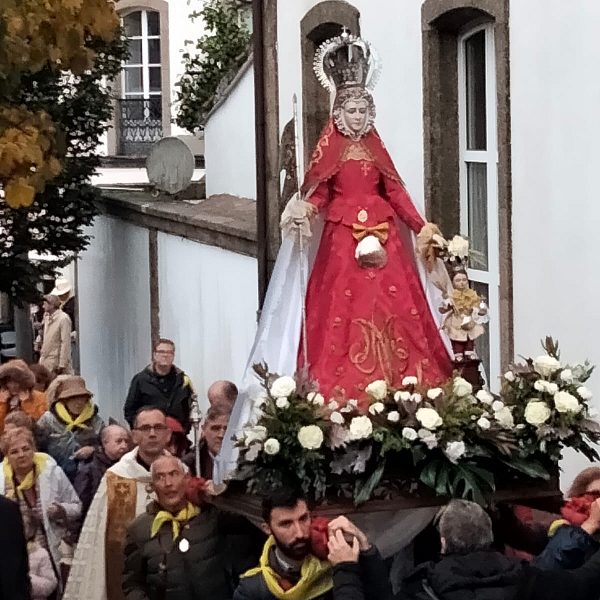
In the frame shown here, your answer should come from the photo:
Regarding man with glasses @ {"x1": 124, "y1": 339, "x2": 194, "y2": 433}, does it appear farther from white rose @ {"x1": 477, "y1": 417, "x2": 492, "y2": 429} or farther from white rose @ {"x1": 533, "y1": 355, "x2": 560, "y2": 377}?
white rose @ {"x1": 477, "y1": 417, "x2": 492, "y2": 429}

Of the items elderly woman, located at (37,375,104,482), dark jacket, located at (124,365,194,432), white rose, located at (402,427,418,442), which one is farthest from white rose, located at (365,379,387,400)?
dark jacket, located at (124,365,194,432)

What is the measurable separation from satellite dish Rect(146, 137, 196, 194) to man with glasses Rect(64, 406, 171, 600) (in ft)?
35.5

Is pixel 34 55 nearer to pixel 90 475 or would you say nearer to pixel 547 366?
pixel 90 475

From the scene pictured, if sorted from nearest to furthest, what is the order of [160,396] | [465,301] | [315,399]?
[315,399] → [465,301] → [160,396]

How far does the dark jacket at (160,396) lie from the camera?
10875mm

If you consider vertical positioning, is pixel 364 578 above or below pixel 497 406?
below

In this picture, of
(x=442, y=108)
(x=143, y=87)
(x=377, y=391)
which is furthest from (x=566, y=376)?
(x=143, y=87)

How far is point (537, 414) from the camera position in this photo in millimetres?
6348

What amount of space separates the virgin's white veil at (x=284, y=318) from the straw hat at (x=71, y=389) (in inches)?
84.9

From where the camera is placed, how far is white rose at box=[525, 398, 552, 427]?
635 cm

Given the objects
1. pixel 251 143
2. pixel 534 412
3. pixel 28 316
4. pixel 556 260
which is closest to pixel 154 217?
pixel 251 143

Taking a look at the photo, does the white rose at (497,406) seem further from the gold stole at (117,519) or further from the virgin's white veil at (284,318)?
the gold stole at (117,519)

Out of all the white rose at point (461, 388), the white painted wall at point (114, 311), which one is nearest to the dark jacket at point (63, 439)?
the white rose at point (461, 388)

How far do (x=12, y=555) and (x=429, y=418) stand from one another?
6.88ft
